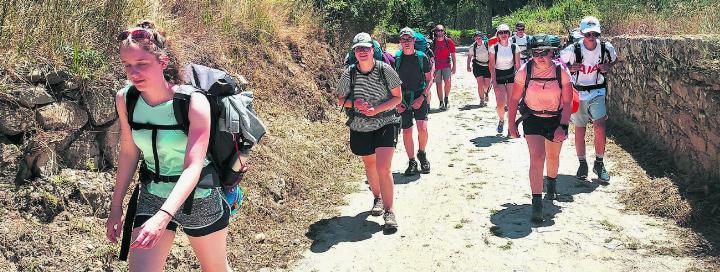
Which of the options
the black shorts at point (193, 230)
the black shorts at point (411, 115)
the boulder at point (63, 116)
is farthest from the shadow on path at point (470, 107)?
the black shorts at point (193, 230)

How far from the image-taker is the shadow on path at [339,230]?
5.50 metres

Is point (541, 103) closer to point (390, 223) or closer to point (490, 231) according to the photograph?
point (490, 231)

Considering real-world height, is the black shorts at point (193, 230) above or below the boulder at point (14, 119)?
below

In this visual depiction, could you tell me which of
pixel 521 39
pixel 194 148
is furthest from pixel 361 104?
pixel 521 39

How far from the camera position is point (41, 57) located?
4.55m

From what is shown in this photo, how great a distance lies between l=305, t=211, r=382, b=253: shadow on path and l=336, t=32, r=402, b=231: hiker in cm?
23

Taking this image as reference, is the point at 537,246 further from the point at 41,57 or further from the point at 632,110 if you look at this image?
the point at 632,110

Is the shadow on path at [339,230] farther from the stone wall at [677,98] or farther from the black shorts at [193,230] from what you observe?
the stone wall at [677,98]

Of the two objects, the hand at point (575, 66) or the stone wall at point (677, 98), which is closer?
the stone wall at point (677, 98)

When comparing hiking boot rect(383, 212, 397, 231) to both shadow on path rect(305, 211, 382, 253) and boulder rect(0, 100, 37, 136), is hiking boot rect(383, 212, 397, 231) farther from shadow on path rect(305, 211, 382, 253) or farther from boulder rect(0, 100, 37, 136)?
boulder rect(0, 100, 37, 136)

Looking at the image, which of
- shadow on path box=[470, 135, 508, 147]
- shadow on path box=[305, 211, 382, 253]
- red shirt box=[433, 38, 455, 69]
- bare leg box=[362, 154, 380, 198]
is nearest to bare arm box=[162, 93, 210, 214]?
shadow on path box=[305, 211, 382, 253]

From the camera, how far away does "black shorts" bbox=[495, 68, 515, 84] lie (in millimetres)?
10242

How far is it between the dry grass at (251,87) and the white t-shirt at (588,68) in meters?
2.80

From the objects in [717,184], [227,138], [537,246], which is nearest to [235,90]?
[227,138]
